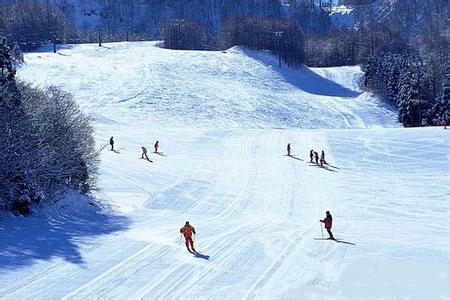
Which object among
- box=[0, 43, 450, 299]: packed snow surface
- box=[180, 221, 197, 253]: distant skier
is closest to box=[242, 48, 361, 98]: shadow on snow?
box=[0, 43, 450, 299]: packed snow surface

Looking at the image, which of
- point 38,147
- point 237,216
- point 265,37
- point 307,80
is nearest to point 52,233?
point 38,147

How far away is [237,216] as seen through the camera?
26469mm

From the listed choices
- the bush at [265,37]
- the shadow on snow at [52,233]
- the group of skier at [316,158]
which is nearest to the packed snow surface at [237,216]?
the shadow on snow at [52,233]

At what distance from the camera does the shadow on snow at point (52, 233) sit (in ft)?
54.3

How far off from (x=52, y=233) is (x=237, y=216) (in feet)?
31.6

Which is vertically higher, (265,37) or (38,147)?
(265,37)

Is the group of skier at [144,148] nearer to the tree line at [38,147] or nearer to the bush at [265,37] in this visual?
the tree line at [38,147]

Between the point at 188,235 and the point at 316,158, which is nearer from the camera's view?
the point at 188,235

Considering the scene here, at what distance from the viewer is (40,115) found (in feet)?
81.4

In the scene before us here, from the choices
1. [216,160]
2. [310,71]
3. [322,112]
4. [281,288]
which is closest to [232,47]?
[310,71]

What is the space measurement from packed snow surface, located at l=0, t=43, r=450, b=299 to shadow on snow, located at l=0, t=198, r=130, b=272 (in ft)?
0.19

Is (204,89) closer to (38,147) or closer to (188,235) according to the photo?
(38,147)

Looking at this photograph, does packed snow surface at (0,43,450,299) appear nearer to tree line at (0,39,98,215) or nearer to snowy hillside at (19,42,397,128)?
snowy hillside at (19,42,397,128)

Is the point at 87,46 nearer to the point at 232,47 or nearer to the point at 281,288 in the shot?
the point at 232,47
